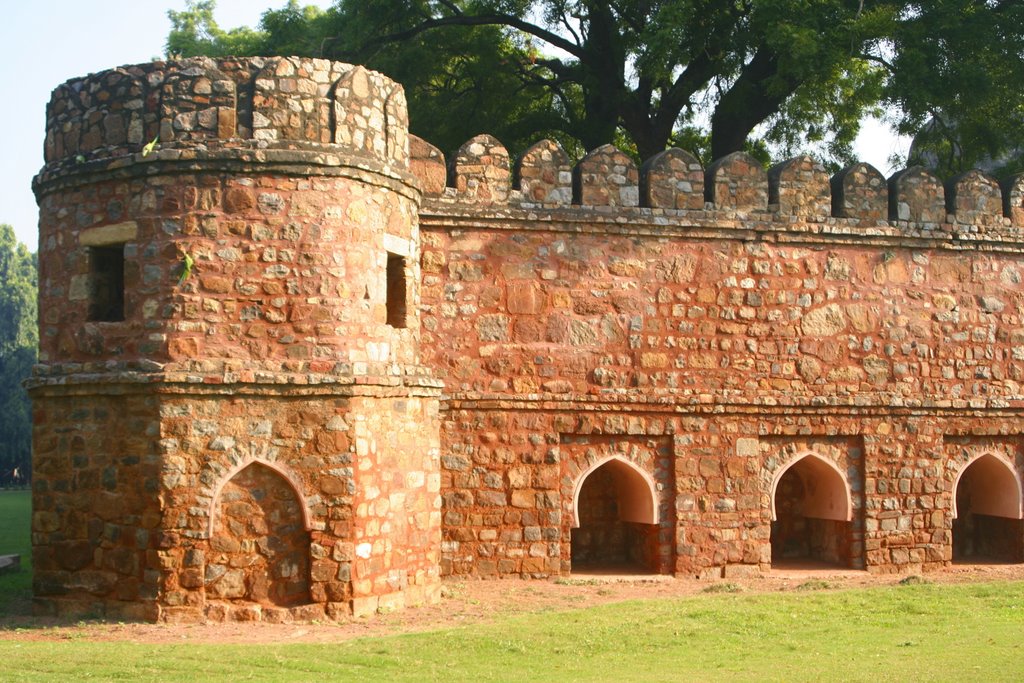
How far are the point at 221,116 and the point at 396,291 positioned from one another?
7.05 feet

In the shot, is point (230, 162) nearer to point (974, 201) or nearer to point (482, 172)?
point (482, 172)

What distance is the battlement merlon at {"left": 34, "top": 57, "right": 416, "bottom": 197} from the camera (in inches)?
397

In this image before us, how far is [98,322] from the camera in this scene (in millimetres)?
10242

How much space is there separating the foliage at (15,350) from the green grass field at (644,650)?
3051 centimetres

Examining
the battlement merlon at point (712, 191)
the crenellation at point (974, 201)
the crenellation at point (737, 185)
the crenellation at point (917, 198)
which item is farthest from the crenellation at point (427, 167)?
the crenellation at point (974, 201)

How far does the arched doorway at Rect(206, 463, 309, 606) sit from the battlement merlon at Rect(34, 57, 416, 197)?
2506 millimetres

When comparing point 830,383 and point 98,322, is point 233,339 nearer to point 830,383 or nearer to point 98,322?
point 98,322

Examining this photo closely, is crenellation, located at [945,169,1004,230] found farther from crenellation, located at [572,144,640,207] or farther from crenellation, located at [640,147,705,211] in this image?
crenellation, located at [572,144,640,207]

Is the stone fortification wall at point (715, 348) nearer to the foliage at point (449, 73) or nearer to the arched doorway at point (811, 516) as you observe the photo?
the arched doorway at point (811, 516)

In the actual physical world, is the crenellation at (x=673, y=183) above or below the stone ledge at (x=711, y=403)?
above

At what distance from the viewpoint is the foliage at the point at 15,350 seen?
40.6 m

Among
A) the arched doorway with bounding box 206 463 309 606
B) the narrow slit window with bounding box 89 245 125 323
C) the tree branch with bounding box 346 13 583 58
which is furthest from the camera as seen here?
the tree branch with bounding box 346 13 583 58

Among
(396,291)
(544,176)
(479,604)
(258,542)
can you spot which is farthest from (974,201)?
(258,542)

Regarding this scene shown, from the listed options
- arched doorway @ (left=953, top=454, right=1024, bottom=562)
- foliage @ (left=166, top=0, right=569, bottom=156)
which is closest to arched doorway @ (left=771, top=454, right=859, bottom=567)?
arched doorway @ (left=953, top=454, right=1024, bottom=562)
